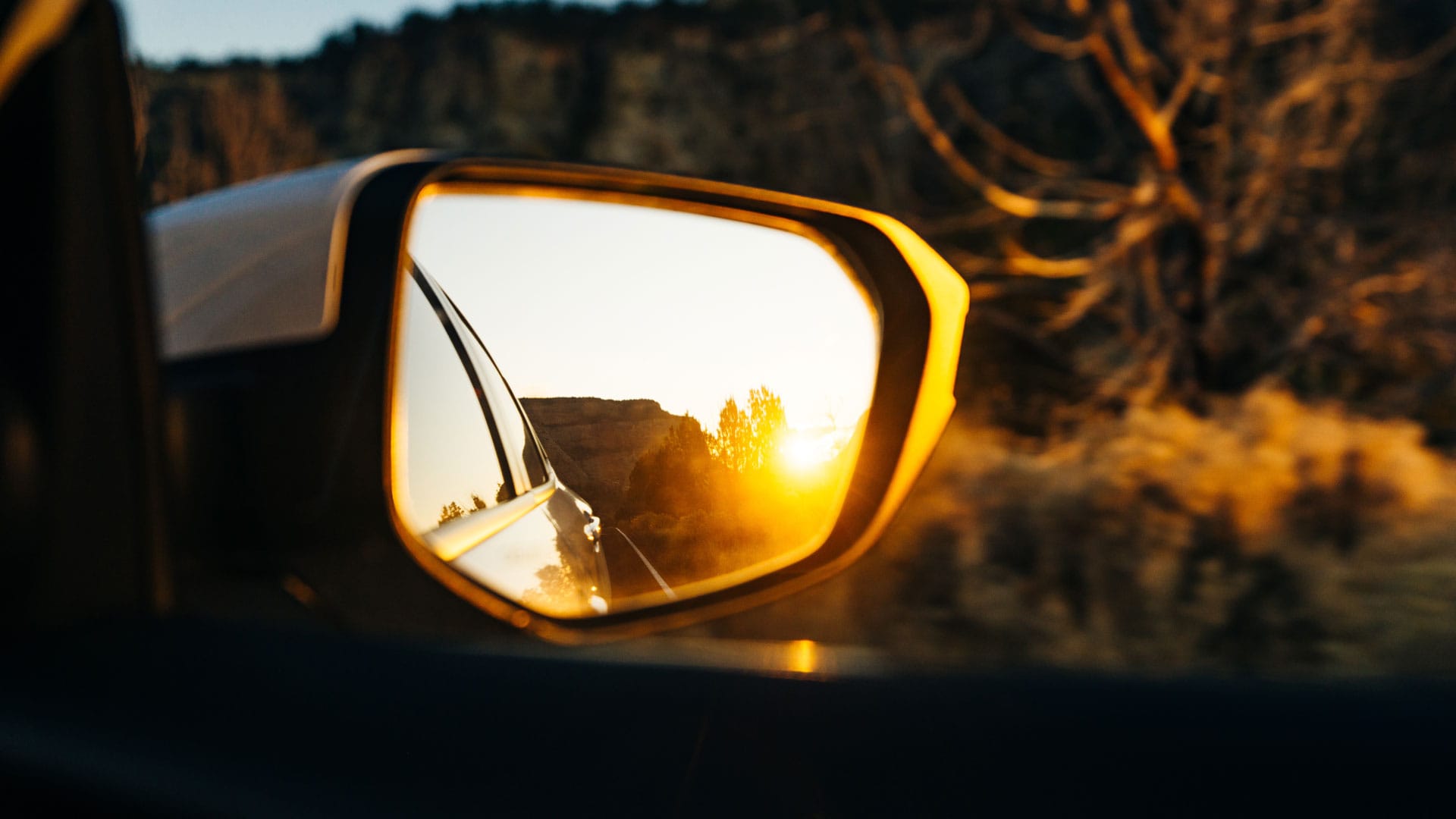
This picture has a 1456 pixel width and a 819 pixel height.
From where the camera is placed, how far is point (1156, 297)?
756 cm

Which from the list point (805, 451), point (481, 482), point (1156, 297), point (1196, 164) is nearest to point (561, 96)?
point (1196, 164)

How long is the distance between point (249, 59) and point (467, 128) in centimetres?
531

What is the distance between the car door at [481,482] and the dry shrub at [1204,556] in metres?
2.26

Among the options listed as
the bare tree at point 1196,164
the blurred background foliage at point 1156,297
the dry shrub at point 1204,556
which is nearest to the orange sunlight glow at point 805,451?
the blurred background foliage at point 1156,297

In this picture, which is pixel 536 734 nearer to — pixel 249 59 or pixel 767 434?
pixel 767 434

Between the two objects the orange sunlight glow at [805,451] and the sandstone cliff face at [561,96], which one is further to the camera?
the sandstone cliff face at [561,96]

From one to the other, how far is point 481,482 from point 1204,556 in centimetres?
322

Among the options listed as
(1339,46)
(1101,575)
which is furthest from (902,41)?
(1101,575)

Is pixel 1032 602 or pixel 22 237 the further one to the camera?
pixel 1032 602

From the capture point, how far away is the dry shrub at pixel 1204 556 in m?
3.90

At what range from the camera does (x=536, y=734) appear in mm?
1128

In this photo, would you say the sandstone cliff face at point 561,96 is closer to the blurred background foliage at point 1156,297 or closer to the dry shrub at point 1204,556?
the blurred background foliage at point 1156,297

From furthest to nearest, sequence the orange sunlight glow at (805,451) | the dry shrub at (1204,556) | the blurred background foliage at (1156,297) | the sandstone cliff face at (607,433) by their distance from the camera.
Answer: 1. the blurred background foliage at (1156,297)
2. the dry shrub at (1204,556)
3. the orange sunlight glow at (805,451)
4. the sandstone cliff face at (607,433)

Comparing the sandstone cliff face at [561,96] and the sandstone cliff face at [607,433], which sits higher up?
the sandstone cliff face at [561,96]
